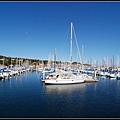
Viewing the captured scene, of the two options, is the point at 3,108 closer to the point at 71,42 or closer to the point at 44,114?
the point at 44,114

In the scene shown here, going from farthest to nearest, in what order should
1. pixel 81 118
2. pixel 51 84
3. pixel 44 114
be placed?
pixel 51 84
pixel 44 114
pixel 81 118

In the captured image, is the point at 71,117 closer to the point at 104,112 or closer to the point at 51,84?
the point at 104,112

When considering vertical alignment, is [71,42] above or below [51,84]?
above

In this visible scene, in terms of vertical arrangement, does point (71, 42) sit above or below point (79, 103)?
above

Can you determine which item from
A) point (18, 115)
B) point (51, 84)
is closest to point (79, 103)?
point (18, 115)

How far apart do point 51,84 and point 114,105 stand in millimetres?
24028

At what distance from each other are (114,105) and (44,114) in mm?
11249

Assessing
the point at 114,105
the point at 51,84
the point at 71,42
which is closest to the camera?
the point at 114,105

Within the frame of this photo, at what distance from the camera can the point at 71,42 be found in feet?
168

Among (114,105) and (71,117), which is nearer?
(71,117)

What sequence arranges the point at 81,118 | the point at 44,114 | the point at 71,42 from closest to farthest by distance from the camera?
the point at 81,118
the point at 44,114
the point at 71,42

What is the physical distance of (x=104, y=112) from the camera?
22.7 metres

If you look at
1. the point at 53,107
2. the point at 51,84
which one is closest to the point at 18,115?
the point at 53,107

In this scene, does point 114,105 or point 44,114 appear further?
point 114,105
